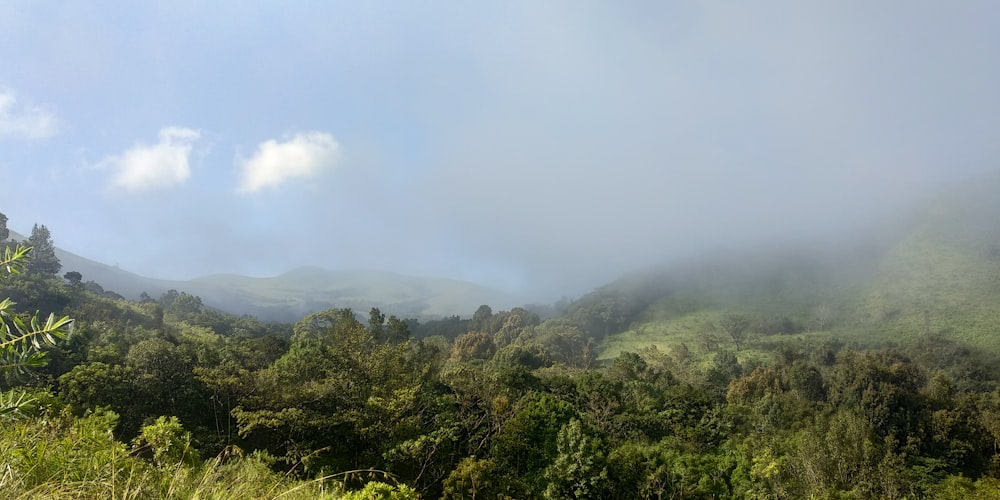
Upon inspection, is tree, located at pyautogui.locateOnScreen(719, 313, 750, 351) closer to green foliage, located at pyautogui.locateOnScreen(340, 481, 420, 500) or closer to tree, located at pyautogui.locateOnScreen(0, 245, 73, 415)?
green foliage, located at pyautogui.locateOnScreen(340, 481, 420, 500)

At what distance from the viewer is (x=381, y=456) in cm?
2673

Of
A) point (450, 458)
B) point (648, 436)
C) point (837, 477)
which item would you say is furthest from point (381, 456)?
point (837, 477)

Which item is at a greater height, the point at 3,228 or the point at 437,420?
the point at 3,228

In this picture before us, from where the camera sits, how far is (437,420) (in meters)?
30.7

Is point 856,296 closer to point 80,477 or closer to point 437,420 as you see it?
point 437,420

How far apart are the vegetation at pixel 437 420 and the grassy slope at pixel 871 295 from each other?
1582cm

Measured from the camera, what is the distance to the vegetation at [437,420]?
216 inches

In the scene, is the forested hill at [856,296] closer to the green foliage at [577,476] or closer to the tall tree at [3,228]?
the green foliage at [577,476]

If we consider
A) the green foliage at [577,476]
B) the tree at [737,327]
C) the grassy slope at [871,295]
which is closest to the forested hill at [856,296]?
the grassy slope at [871,295]

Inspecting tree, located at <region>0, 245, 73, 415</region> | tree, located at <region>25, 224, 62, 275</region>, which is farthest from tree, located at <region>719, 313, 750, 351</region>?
tree, located at <region>25, 224, 62, 275</region>

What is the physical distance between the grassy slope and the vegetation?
51.9ft

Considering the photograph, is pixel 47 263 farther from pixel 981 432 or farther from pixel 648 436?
pixel 981 432

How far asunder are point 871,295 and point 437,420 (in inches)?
6127

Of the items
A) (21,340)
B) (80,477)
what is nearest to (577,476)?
(80,477)
